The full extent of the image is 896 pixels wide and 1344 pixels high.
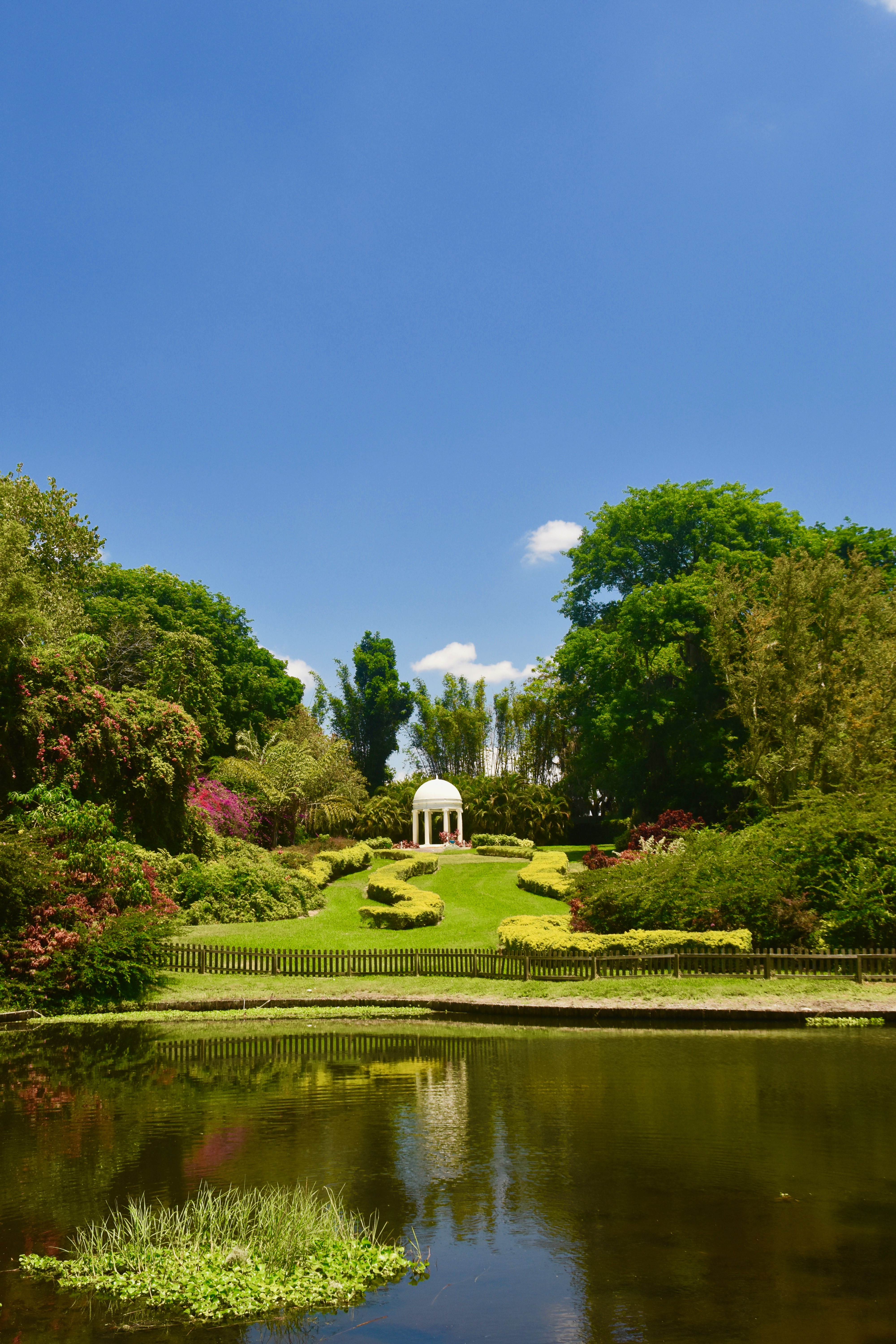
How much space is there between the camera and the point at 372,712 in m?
75.1

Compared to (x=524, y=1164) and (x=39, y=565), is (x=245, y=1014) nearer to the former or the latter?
(x=524, y=1164)

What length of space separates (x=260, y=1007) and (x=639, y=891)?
34.8 ft

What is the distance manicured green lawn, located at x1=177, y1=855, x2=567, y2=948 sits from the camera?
27.5m

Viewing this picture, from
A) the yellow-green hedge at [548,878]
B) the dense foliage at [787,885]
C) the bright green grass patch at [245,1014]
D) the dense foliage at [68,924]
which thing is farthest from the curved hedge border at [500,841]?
the bright green grass patch at [245,1014]

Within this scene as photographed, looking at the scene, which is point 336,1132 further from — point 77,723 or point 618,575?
point 618,575

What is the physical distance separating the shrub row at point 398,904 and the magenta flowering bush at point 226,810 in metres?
6.30

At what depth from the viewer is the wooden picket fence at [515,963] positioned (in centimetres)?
2219

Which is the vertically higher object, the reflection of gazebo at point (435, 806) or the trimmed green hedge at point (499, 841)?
the reflection of gazebo at point (435, 806)

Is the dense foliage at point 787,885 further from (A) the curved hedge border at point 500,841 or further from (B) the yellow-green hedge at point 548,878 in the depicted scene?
(A) the curved hedge border at point 500,841

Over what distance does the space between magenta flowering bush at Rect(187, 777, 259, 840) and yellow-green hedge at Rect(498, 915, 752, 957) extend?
57.2 ft

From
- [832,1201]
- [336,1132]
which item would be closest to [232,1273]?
[336,1132]

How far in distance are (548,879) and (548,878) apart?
0.10 feet

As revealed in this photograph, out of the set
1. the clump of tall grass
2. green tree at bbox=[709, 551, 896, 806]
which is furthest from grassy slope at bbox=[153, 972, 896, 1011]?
the clump of tall grass

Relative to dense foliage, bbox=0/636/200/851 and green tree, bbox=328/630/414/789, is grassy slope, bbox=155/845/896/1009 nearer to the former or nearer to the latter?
dense foliage, bbox=0/636/200/851
